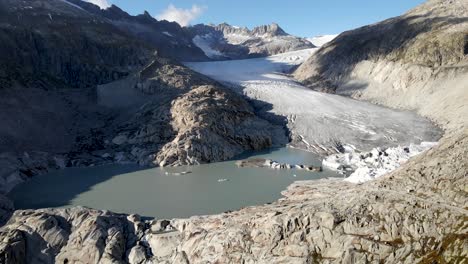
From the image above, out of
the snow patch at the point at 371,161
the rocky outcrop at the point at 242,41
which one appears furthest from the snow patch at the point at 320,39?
the snow patch at the point at 371,161

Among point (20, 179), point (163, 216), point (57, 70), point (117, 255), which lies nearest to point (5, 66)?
point (57, 70)

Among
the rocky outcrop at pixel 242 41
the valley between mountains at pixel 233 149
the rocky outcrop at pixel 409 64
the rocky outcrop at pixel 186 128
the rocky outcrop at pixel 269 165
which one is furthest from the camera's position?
the rocky outcrop at pixel 242 41

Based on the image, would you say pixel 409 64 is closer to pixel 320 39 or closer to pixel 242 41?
pixel 320 39

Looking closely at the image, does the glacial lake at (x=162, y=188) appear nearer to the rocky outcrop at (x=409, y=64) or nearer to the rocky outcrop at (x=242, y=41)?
the rocky outcrop at (x=409, y=64)

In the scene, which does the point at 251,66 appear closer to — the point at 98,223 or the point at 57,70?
the point at 57,70

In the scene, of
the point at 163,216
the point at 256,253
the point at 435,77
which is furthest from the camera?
the point at 435,77

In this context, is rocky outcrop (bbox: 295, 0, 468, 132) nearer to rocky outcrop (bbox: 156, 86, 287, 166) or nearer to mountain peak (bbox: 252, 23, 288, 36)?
rocky outcrop (bbox: 156, 86, 287, 166)

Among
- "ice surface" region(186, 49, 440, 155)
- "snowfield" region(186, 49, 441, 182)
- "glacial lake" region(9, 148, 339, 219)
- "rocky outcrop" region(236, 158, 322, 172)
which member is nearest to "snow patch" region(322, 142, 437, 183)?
"glacial lake" region(9, 148, 339, 219)
